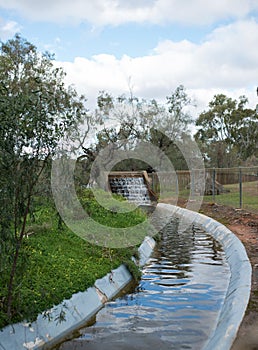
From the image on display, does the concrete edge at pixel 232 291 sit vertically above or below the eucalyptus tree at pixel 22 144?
below

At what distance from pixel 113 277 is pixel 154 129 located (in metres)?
29.3

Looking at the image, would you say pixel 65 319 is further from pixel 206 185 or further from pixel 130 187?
pixel 130 187

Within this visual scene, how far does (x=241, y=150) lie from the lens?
5188cm

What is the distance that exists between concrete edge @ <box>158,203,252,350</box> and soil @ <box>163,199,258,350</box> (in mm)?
78

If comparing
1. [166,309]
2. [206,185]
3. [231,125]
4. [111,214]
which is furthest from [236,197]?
[231,125]

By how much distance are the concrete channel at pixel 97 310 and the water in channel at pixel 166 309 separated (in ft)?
0.53

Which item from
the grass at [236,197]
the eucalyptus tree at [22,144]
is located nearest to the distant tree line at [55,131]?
the eucalyptus tree at [22,144]

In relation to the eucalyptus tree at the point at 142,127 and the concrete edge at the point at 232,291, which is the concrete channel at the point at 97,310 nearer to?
the concrete edge at the point at 232,291

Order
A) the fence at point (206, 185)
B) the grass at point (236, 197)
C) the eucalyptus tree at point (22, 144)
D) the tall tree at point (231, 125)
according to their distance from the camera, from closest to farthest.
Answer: the eucalyptus tree at point (22, 144), the grass at point (236, 197), the fence at point (206, 185), the tall tree at point (231, 125)

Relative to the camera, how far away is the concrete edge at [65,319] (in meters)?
4.76

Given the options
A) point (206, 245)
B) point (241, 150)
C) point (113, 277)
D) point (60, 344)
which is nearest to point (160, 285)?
point (113, 277)

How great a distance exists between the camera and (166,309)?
642 centimetres

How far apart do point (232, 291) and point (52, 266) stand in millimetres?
2779

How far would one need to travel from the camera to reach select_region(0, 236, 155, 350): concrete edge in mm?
4762
